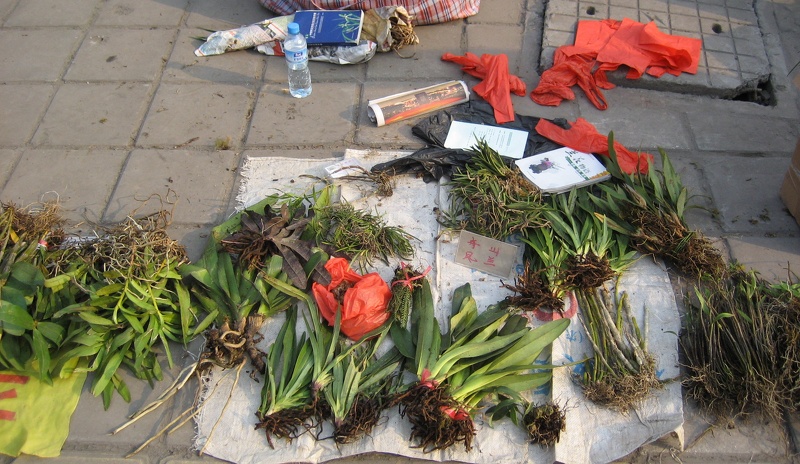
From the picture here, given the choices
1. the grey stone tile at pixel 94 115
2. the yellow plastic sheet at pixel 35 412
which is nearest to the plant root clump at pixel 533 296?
the yellow plastic sheet at pixel 35 412

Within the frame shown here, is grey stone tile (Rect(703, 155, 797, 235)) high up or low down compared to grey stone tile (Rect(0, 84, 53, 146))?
up

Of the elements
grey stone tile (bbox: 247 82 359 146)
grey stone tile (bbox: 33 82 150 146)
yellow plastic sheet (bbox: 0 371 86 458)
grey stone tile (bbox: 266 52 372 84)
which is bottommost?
yellow plastic sheet (bbox: 0 371 86 458)

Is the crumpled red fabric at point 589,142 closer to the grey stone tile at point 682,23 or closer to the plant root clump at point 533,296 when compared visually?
the plant root clump at point 533,296

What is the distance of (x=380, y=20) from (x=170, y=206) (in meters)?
1.72

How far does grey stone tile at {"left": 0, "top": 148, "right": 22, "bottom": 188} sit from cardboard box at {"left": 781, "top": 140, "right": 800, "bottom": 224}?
3.80m

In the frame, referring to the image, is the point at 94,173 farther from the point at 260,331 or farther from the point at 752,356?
the point at 752,356

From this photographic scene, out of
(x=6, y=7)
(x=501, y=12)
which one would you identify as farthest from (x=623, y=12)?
(x=6, y=7)

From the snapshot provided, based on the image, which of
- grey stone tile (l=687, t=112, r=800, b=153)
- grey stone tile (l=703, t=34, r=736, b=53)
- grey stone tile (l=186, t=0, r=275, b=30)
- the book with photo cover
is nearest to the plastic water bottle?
grey stone tile (l=186, t=0, r=275, b=30)

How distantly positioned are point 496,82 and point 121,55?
2317 mm

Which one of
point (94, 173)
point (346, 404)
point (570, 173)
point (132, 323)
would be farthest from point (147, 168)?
point (570, 173)

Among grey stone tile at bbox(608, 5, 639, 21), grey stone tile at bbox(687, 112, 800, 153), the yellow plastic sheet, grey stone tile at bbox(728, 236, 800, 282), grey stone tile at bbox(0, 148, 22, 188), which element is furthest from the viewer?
grey stone tile at bbox(608, 5, 639, 21)

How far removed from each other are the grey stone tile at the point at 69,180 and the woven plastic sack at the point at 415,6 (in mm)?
1455

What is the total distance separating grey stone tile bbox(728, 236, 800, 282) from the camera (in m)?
2.75

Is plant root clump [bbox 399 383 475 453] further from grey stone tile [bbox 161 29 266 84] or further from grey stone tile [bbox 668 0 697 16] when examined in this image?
grey stone tile [bbox 668 0 697 16]
